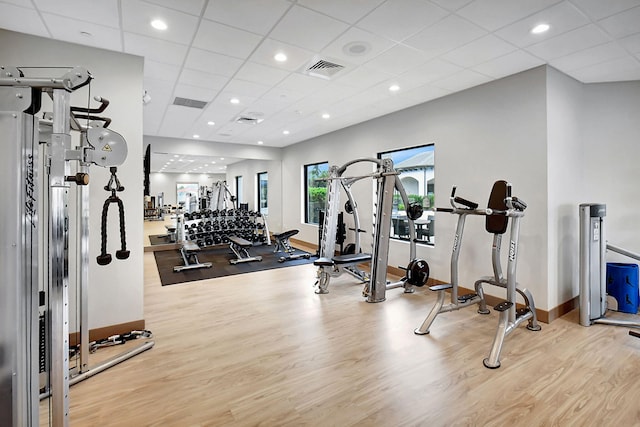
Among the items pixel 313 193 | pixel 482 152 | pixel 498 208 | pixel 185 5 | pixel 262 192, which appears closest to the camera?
pixel 185 5

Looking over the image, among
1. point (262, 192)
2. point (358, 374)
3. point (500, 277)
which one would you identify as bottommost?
point (358, 374)

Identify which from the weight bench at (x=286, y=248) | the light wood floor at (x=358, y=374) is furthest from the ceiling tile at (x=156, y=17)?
the weight bench at (x=286, y=248)

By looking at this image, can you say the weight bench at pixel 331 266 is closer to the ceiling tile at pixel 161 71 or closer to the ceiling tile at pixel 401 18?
the ceiling tile at pixel 401 18

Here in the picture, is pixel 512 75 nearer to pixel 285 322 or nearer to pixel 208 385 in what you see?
pixel 285 322

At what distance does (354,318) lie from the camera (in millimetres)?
3494

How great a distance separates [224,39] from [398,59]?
1.75 m

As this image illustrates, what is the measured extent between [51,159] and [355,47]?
8.51 feet

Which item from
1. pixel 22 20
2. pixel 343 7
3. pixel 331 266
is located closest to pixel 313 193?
pixel 331 266

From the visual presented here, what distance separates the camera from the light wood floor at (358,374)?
6.37 feet

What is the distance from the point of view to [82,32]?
8.56 ft

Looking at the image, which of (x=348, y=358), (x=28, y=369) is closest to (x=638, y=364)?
(x=348, y=358)

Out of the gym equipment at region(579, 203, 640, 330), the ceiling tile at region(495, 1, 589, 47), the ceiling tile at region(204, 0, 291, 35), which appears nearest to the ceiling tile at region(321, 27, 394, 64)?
the ceiling tile at region(204, 0, 291, 35)

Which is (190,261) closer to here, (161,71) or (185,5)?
(161,71)

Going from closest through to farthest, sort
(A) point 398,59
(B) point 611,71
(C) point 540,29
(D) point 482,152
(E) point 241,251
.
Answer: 1. (C) point 540,29
2. (A) point 398,59
3. (B) point 611,71
4. (D) point 482,152
5. (E) point 241,251
